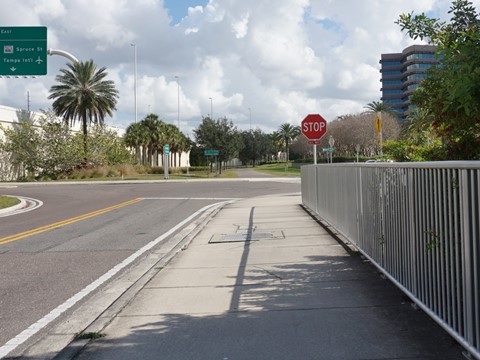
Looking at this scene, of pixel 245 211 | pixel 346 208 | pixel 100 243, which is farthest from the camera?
pixel 245 211

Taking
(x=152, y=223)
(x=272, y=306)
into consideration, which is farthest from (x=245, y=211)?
(x=272, y=306)

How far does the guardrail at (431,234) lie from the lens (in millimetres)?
3484

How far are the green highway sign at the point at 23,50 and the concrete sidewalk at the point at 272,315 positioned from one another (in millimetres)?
17639

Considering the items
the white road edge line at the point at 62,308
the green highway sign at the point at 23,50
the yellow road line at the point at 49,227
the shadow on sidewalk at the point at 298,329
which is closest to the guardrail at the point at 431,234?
the shadow on sidewalk at the point at 298,329

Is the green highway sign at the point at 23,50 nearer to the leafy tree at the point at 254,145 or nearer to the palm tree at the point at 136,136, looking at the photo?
the palm tree at the point at 136,136

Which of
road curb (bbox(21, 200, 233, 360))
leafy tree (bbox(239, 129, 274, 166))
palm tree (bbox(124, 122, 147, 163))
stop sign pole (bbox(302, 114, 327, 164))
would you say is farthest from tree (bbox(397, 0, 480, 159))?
leafy tree (bbox(239, 129, 274, 166))

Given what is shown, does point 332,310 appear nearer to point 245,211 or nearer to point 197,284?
point 197,284

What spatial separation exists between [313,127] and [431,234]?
11024 mm

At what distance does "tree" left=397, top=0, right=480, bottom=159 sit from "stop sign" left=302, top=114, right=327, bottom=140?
9081 mm

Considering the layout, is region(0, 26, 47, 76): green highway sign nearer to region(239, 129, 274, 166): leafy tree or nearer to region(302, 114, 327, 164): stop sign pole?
region(302, 114, 327, 164): stop sign pole

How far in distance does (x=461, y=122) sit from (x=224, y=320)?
9.96 ft

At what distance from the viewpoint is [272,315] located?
16.7ft

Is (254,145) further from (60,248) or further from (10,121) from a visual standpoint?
(60,248)

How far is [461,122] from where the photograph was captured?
501 cm
